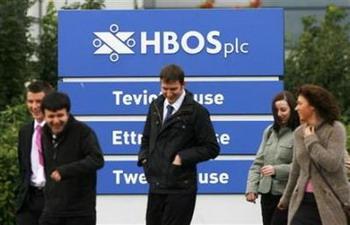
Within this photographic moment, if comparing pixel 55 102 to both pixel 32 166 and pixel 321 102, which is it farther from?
pixel 321 102

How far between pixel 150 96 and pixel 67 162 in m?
3.41

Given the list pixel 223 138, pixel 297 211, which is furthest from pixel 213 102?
pixel 297 211

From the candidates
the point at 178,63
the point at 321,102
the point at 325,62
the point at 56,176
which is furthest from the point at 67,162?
the point at 325,62

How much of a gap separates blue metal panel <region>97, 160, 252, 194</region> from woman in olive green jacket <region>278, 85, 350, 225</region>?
3.05m

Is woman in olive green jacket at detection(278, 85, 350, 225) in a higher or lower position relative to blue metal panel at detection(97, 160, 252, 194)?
higher

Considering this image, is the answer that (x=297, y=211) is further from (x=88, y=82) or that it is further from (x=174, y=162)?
(x=88, y=82)

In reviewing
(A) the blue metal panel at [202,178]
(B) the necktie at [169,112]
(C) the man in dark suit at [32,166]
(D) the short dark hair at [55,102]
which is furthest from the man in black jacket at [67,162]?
(A) the blue metal panel at [202,178]

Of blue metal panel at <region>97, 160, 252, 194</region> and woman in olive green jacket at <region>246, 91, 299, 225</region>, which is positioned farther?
blue metal panel at <region>97, 160, 252, 194</region>

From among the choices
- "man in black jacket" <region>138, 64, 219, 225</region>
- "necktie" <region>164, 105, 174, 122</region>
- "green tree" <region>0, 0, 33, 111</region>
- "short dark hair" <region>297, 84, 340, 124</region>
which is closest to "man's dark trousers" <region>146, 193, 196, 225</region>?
"man in black jacket" <region>138, 64, 219, 225</region>

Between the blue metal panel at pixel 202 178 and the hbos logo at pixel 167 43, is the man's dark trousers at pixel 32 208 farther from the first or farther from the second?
the hbos logo at pixel 167 43

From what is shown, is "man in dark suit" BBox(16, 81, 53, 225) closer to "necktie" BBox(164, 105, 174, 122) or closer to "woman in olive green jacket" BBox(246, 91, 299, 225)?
"necktie" BBox(164, 105, 174, 122)

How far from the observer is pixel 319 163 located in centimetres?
696

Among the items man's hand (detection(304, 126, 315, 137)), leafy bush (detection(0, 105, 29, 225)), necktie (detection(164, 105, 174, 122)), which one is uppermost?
necktie (detection(164, 105, 174, 122))

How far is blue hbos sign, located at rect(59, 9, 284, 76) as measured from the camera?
10.4m
